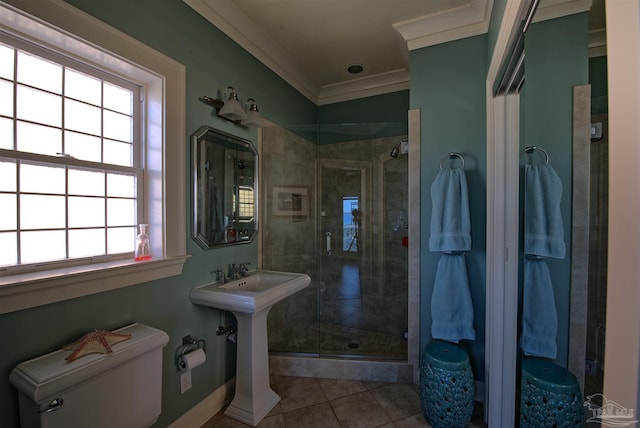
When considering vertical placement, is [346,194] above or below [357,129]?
below

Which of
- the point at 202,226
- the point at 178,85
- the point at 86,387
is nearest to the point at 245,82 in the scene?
the point at 178,85

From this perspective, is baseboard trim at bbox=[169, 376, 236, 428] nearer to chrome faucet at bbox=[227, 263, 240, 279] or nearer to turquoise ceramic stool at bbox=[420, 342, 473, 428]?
chrome faucet at bbox=[227, 263, 240, 279]

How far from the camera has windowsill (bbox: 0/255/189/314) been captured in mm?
1047

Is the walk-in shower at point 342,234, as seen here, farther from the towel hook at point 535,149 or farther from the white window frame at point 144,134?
the towel hook at point 535,149

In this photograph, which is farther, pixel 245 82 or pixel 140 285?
pixel 245 82

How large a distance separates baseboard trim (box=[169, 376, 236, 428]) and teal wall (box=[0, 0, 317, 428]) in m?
0.04

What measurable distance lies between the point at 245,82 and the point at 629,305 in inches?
94.5

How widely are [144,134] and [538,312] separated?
6.87 feet

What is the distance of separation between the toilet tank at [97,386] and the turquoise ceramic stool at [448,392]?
59.4 inches

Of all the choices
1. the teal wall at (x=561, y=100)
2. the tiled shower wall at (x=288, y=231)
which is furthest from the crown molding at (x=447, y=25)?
the tiled shower wall at (x=288, y=231)

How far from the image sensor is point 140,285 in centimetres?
147

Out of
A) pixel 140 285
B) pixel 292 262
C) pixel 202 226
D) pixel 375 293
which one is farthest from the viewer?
pixel 375 293

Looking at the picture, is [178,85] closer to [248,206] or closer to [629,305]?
[248,206]

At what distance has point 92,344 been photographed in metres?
1.16
